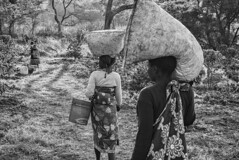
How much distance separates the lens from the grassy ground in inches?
175

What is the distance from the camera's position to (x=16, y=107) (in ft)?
21.7

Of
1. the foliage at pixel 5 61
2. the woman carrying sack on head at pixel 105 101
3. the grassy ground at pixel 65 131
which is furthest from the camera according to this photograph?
the foliage at pixel 5 61

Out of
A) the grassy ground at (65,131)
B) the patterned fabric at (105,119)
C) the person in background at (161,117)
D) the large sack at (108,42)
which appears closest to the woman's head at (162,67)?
the person in background at (161,117)

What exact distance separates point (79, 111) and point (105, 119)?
0.33 m

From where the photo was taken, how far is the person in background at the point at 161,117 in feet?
6.01

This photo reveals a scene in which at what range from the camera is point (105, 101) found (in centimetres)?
358

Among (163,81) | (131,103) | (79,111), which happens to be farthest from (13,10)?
(163,81)

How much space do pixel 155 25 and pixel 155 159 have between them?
32.0 inches

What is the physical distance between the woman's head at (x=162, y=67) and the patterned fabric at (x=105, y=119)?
1.72 m

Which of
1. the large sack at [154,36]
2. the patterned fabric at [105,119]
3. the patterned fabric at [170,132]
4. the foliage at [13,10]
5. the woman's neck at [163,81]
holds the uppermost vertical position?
the foliage at [13,10]

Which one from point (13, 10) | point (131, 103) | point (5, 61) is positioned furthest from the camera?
point (13, 10)

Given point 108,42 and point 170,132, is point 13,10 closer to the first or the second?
point 108,42

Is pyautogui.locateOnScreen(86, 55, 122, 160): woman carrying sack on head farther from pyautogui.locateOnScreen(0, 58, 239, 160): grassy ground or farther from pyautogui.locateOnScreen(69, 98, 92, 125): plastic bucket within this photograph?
pyautogui.locateOnScreen(0, 58, 239, 160): grassy ground

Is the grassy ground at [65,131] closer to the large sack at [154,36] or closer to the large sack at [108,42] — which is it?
the large sack at [108,42]
